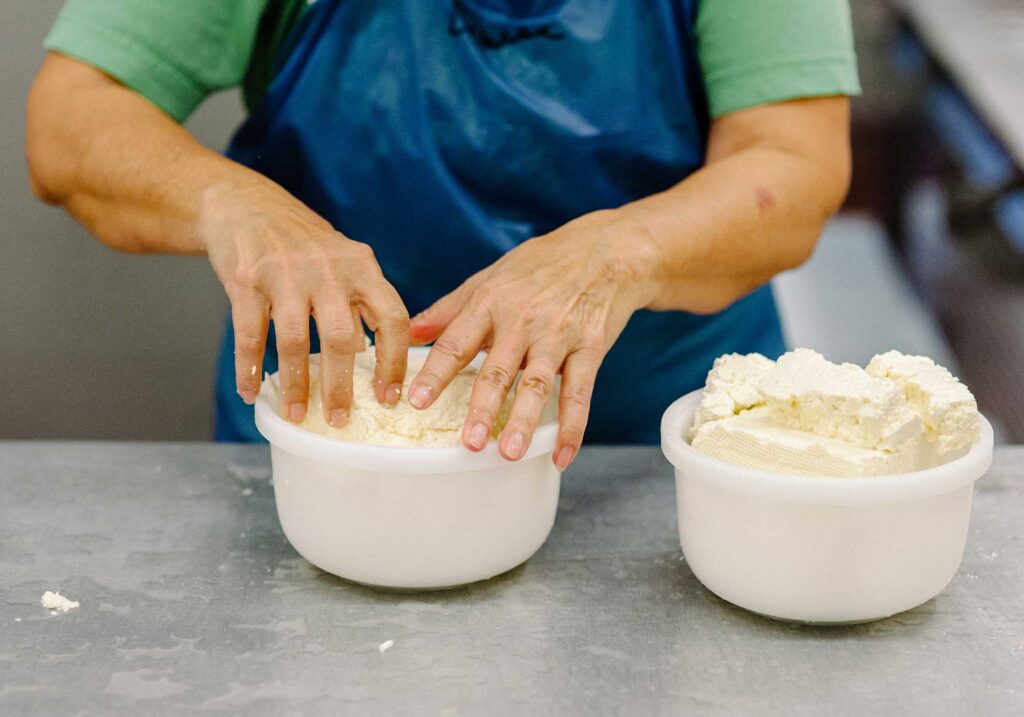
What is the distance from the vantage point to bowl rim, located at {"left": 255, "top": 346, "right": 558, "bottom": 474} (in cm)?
85

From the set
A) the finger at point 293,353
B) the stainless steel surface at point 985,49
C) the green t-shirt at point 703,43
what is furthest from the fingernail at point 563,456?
the stainless steel surface at point 985,49

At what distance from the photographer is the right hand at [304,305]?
35.6 inches

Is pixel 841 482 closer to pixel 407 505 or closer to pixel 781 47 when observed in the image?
pixel 407 505

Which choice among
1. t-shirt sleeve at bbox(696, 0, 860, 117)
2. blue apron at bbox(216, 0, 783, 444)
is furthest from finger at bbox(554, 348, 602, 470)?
t-shirt sleeve at bbox(696, 0, 860, 117)

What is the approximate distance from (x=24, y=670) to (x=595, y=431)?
2.65 feet

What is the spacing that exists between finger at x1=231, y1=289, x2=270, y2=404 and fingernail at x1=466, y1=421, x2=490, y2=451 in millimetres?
217

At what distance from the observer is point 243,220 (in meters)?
1.01

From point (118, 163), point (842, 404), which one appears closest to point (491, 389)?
point (842, 404)

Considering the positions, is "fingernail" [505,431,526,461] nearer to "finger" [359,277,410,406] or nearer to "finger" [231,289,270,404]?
"finger" [359,277,410,406]

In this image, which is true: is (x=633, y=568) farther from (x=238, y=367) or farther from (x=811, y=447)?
(x=238, y=367)

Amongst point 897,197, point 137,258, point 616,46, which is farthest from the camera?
point 897,197

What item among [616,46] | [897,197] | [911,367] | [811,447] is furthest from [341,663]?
[897,197]

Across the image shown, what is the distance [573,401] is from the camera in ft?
3.01

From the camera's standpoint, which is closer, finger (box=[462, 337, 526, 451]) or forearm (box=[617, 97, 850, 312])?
finger (box=[462, 337, 526, 451])
